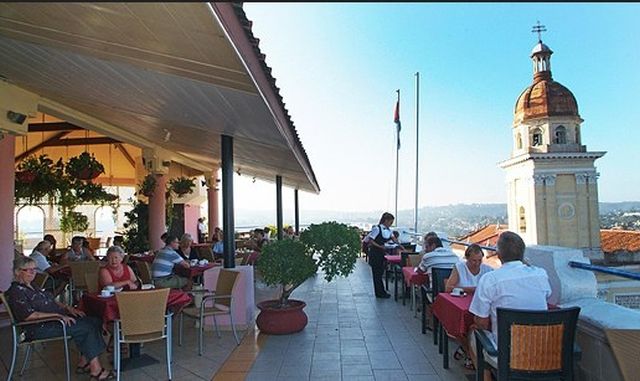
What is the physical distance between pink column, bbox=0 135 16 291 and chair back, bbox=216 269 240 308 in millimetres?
3149

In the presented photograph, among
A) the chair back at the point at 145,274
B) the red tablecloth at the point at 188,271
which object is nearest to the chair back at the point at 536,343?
the red tablecloth at the point at 188,271

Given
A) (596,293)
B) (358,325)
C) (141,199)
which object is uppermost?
(141,199)

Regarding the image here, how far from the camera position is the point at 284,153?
7.49 m

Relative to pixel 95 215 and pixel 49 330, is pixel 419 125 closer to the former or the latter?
pixel 95 215

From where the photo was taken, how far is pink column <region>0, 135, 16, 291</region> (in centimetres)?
646

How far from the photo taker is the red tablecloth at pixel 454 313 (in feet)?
11.3

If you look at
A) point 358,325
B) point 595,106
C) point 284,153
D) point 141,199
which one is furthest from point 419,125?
point 595,106

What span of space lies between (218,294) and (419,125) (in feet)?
53.8

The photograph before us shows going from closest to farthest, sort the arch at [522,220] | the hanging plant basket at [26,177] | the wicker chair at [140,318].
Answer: the wicker chair at [140,318] < the hanging plant basket at [26,177] < the arch at [522,220]

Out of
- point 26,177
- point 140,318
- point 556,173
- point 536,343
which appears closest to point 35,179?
point 26,177

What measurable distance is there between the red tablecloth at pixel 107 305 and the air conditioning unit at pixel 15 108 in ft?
9.22

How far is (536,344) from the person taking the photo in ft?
9.16

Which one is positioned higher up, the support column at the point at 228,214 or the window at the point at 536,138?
the window at the point at 536,138

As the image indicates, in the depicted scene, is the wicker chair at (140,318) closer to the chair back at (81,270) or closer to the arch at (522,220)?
the chair back at (81,270)
